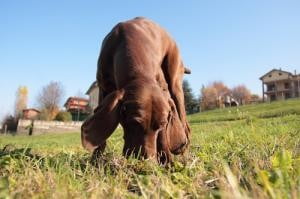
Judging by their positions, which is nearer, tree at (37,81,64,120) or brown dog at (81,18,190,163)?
brown dog at (81,18,190,163)

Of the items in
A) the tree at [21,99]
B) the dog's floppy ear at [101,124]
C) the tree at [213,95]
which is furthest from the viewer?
the tree at [21,99]

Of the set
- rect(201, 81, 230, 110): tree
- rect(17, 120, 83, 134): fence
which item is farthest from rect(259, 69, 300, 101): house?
rect(17, 120, 83, 134): fence

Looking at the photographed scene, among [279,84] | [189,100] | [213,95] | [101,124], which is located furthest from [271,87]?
[101,124]

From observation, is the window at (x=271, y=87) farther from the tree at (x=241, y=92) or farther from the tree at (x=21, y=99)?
the tree at (x=21, y=99)

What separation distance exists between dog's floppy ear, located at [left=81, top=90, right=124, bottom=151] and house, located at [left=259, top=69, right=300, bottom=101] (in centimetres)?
10035

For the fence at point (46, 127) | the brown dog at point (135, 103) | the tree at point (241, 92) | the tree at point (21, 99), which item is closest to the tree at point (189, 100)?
the fence at point (46, 127)

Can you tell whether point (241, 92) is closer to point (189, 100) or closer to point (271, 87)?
point (271, 87)

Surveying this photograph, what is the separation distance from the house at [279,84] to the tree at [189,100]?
86.4 ft

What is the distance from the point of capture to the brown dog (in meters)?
4.66

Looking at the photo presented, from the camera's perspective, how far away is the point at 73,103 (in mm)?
116375

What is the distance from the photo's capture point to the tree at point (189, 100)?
77.7 m

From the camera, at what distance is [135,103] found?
4.75m

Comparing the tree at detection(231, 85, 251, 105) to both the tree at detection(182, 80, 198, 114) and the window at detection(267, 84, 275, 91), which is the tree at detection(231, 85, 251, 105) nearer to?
the window at detection(267, 84, 275, 91)

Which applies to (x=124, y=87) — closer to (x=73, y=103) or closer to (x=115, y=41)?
(x=115, y=41)
